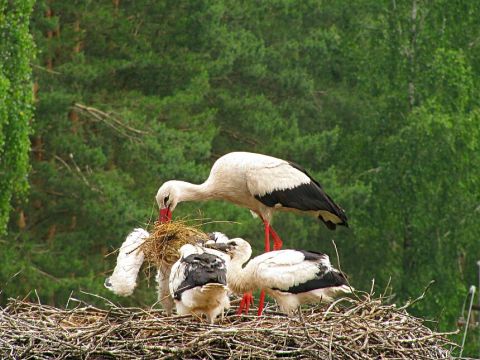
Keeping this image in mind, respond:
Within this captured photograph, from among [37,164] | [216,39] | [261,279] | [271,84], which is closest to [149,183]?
[37,164]

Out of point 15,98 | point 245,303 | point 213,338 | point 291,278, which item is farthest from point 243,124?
point 213,338

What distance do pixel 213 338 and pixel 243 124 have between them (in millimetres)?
16784

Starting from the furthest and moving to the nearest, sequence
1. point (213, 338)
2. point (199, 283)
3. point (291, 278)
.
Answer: point (291, 278) → point (199, 283) → point (213, 338)

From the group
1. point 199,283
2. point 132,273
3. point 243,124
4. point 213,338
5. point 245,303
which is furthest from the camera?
point 243,124

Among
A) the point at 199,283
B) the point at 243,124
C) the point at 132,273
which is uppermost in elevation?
the point at 199,283

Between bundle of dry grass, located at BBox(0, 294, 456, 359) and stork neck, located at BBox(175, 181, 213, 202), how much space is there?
1.93 meters

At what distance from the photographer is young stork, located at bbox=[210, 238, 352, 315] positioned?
1130 cm

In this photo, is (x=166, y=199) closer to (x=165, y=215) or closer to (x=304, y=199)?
(x=165, y=215)

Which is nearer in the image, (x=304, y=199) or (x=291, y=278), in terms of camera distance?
(x=291, y=278)

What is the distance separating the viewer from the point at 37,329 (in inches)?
424

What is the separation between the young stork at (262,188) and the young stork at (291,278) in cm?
143

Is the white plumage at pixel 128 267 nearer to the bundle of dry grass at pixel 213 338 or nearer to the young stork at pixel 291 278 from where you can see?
the bundle of dry grass at pixel 213 338

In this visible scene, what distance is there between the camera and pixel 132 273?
11477 millimetres

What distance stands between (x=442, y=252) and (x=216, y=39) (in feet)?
17.9
